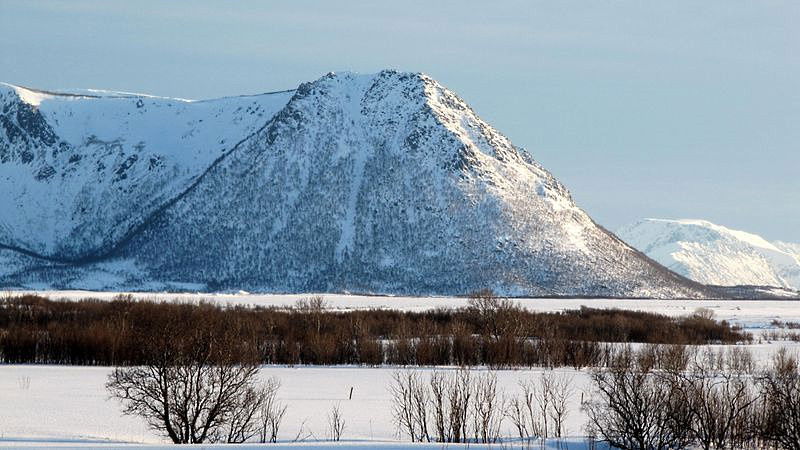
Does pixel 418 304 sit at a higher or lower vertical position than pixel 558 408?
higher

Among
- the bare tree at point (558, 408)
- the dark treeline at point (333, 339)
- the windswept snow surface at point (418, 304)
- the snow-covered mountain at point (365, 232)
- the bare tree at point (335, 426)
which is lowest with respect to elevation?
the bare tree at point (335, 426)

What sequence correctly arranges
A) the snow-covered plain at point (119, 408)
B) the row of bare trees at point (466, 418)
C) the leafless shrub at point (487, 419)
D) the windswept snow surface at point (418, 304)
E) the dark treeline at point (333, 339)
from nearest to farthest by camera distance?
the leafless shrub at point (487, 419) < the row of bare trees at point (466, 418) < the snow-covered plain at point (119, 408) < the dark treeline at point (333, 339) < the windswept snow surface at point (418, 304)

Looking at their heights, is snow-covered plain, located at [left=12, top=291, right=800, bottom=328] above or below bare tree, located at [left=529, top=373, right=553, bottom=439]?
above

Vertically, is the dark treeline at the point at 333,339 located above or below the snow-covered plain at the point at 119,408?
above


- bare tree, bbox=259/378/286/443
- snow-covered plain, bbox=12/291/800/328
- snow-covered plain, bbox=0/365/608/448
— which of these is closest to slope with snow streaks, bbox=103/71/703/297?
snow-covered plain, bbox=12/291/800/328

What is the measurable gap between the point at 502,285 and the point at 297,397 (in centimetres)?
12736

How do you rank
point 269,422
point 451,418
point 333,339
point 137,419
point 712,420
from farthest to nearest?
point 333,339 < point 137,419 < point 269,422 < point 451,418 < point 712,420

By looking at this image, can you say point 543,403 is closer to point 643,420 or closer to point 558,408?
point 558,408

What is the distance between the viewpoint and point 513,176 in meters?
192

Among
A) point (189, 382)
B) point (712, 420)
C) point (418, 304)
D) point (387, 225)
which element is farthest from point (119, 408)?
point (387, 225)

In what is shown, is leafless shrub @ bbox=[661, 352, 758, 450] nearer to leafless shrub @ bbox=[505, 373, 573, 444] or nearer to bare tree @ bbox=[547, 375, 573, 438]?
bare tree @ bbox=[547, 375, 573, 438]

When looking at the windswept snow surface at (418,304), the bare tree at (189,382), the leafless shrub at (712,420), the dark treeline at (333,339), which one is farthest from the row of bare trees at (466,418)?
the windswept snow surface at (418,304)

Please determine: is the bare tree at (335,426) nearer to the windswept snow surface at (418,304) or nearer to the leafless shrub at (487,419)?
the leafless shrub at (487,419)

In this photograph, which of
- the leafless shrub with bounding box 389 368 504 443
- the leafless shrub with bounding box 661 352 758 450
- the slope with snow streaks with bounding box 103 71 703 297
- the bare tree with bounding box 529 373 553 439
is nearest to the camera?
the leafless shrub with bounding box 661 352 758 450
